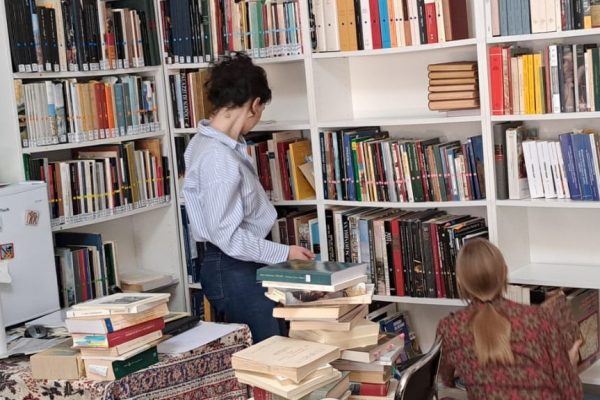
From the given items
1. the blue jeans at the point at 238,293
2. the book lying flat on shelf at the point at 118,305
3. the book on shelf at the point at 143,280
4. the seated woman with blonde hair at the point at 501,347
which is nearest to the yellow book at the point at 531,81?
the seated woman with blonde hair at the point at 501,347

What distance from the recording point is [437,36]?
162 inches

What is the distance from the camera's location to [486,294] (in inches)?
115

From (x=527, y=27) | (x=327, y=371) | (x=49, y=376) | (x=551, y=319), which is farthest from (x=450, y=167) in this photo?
(x=49, y=376)

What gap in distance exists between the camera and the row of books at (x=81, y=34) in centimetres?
409

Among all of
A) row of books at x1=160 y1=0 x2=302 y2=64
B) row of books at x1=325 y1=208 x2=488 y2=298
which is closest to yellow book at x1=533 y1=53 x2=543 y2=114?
row of books at x1=325 y1=208 x2=488 y2=298

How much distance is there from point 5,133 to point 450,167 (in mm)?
1948

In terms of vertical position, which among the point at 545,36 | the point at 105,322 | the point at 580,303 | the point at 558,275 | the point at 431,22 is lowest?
the point at 580,303

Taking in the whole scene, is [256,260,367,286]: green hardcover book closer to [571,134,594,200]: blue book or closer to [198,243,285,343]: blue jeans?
[198,243,285,343]: blue jeans

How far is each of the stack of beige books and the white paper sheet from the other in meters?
0.33

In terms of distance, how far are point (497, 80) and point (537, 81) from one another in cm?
17

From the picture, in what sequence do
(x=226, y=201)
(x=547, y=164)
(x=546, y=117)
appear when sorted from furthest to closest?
(x=547, y=164)
(x=546, y=117)
(x=226, y=201)

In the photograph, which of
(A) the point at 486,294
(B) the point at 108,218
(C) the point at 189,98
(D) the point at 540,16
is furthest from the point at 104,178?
(A) the point at 486,294

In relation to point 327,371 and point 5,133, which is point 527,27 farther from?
point 5,133

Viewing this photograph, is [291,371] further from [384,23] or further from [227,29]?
[227,29]
